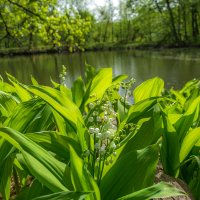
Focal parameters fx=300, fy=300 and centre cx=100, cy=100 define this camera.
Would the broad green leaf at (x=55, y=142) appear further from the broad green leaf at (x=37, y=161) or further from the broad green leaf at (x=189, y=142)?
the broad green leaf at (x=189, y=142)

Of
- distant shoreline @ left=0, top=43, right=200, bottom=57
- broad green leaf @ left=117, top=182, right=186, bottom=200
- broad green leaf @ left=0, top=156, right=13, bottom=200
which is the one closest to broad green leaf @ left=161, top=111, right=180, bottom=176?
broad green leaf @ left=117, top=182, right=186, bottom=200

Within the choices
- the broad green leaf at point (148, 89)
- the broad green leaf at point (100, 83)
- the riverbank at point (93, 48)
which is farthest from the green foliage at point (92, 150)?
the riverbank at point (93, 48)

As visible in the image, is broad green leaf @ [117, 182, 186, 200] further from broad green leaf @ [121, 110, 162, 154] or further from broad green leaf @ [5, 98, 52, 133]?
broad green leaf @ [5, 98, 52, 133]

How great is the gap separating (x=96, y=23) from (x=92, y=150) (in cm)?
7405

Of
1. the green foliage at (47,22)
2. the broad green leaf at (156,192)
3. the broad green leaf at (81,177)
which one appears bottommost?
the broad green leaf at (156,192)

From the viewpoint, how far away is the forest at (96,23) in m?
8.96

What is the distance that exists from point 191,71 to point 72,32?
35.9 ft

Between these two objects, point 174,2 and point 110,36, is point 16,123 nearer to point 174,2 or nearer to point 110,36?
point 174,2

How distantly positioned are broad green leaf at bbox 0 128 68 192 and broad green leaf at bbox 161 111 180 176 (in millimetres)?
747

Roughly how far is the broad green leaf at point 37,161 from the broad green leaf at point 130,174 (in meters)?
0.19

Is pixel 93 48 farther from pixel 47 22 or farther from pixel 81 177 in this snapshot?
pixel 81 177

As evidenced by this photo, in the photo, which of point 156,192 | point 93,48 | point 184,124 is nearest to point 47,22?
point 184,124

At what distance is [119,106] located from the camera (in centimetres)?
226

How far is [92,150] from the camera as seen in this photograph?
1461 mm
